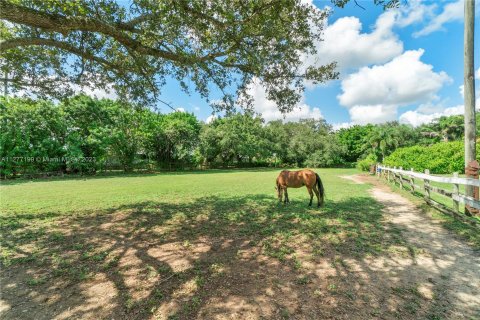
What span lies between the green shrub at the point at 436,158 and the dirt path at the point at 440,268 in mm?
20972

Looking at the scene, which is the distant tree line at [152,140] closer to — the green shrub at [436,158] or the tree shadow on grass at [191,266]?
the tree shadow on grass at [191,266]

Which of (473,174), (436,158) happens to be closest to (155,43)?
(473,174)

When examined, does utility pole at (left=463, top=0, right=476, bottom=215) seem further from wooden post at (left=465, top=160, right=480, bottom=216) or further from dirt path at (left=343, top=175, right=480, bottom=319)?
dirt path at (left=343, top=175, right=480, bottom=319)

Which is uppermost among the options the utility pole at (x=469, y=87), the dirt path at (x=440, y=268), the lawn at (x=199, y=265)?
the utility pole at (x=469, y=87)

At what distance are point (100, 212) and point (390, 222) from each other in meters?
9.07

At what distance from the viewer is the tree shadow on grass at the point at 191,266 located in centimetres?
286

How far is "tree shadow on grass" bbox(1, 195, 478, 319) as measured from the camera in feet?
9.37

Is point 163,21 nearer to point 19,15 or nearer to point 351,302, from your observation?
point 19,15

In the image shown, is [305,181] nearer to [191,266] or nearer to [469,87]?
[469,87]

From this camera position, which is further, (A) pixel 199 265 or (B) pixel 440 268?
(A) pixel 199 265

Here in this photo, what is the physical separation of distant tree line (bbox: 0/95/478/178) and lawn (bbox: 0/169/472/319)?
15.4 feet

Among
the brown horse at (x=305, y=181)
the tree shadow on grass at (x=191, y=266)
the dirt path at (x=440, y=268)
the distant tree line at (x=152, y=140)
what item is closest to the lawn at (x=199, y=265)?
the tree shadow on grass at (x=191, y=266)

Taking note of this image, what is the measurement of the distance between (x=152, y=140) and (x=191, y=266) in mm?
34401

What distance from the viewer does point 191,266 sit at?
396 cm
